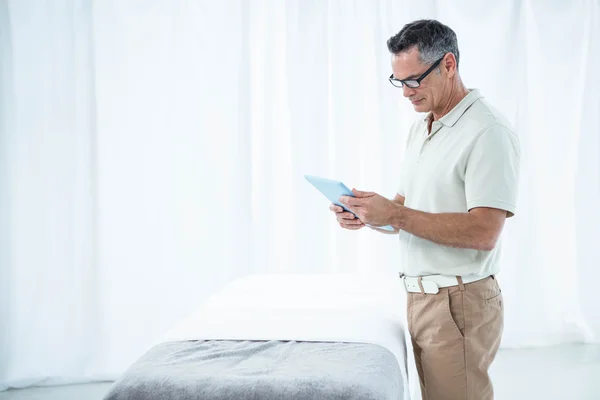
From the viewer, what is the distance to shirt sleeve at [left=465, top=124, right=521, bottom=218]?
154 cm

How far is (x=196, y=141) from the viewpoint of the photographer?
3371 mm

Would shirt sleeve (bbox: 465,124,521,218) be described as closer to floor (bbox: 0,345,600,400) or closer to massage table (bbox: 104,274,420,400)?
massage table (bbox: 104,274,420,400)

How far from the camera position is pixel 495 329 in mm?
1683

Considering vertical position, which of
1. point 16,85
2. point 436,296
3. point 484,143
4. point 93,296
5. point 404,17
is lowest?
point 93,296

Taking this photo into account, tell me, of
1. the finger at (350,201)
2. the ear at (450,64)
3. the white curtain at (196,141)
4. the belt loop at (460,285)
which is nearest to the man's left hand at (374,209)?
the finger at (350,201)

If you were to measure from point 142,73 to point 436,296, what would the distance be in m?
2.18

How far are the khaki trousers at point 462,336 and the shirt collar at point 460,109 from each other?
407 millimetres

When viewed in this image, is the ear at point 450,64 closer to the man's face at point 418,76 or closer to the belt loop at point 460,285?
the man's face at point 418,76

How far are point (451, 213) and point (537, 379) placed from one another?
1866 mm

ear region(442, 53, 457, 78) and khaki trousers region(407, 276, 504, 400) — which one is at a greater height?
ear region(442, 53, 457, 78)

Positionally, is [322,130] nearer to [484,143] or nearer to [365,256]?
[365,256]

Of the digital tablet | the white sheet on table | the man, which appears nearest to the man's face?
the man

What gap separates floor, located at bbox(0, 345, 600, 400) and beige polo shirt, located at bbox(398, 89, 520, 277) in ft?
4.88

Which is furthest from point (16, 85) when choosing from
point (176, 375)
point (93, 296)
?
point (176, 375)
